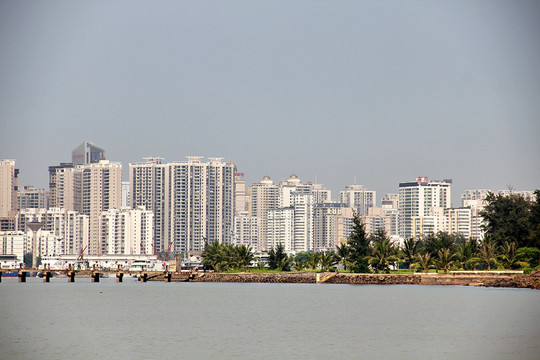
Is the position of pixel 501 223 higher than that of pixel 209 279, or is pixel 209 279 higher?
pixel 501 223

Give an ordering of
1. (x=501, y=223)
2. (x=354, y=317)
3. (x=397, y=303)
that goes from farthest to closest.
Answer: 1. (x=501, y=223)
2. (x=397, y=303)
3. (x=354, y=317)

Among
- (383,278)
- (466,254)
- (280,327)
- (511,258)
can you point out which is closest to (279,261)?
(383,278)

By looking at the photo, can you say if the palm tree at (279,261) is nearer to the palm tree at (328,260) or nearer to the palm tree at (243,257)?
the palm tree at (243,257)

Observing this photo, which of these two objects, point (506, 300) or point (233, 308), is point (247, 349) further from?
point (506, 300)

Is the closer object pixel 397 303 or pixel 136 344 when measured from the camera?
pixel 136 344

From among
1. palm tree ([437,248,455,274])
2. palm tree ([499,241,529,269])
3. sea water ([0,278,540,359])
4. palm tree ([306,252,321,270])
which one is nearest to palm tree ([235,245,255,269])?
palm tree ([306,252,321,270])

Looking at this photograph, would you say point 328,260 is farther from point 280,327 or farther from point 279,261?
point 280,327

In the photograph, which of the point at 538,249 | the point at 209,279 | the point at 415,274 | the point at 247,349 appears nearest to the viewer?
the point at 247,349

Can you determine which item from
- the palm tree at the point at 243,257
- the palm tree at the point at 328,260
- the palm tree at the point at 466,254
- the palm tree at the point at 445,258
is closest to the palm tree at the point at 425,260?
the palm tree at the point at 445,258

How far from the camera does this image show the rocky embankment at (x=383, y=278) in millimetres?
105938

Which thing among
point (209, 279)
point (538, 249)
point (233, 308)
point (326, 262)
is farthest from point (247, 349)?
point (209, 279)

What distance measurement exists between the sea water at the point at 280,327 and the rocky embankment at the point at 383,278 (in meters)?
11.0

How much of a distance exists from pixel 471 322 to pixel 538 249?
53.4 meters

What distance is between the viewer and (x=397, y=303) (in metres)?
83.1
